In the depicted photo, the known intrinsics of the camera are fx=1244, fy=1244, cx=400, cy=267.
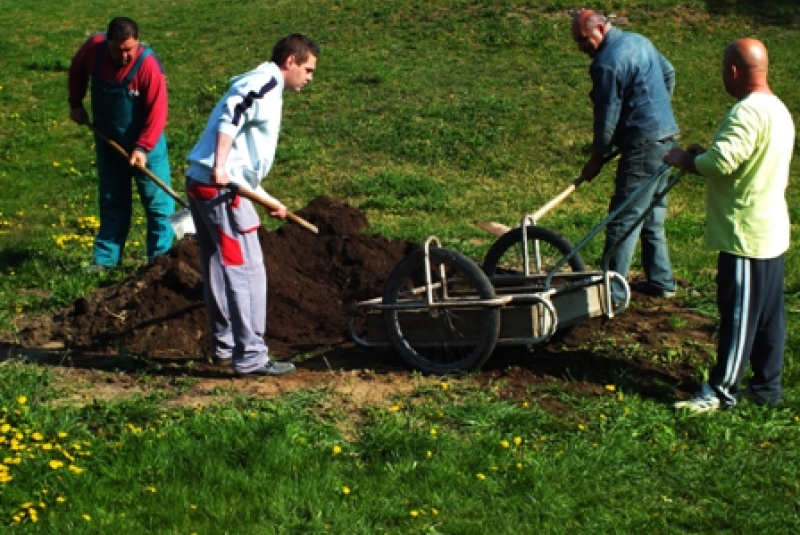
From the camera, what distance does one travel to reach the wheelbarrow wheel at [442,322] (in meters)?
6.80

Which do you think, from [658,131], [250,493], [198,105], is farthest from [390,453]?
[198,105]

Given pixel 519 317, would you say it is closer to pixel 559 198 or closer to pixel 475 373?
pixel 475 373

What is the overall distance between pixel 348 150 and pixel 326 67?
12.2ft

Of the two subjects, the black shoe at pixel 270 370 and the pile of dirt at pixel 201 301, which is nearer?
the black shoe at pixel 270 370

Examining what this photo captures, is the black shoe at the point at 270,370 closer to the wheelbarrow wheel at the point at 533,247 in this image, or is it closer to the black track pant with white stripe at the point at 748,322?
the wheelbarrow wheel at the point at 533,247

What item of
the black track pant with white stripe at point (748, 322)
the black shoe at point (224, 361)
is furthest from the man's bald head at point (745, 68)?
the black shoe at point (224, 361)

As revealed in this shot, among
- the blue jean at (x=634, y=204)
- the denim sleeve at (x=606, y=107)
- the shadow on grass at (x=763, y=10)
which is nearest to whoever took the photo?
the denim sleeve at (x=606, y=107)

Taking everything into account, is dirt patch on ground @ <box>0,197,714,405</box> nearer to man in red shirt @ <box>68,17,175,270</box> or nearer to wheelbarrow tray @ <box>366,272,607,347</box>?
wheelbarrow tray @ <box>366,272,607,347</box>

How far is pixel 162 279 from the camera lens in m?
8.23

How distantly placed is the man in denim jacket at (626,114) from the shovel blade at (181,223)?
3.36 metres

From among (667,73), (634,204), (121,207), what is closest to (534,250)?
(634,204)

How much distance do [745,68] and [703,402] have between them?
1689 mm

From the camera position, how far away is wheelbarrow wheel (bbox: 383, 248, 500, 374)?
22.3 ft

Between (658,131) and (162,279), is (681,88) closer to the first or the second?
(658,131)
